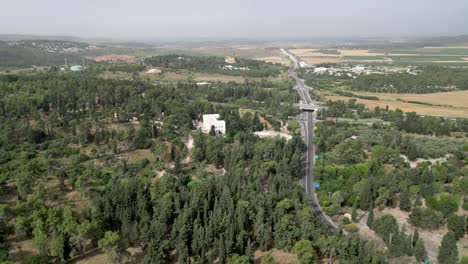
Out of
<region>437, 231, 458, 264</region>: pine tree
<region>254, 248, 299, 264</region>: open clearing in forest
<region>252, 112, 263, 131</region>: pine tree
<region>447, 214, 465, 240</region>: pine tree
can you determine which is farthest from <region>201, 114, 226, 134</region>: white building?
<region>437, 231, 458, 264</region>: pine tree

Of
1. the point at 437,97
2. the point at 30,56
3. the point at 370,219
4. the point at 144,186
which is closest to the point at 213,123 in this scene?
the point at 144,186

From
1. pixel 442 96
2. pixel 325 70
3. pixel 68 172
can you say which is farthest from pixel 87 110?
pixel 325 70

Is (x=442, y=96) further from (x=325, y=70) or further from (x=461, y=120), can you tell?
(x=325, y=70)

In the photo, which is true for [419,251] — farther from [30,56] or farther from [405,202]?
[30,56]

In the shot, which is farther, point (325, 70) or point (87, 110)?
point (325, 70)

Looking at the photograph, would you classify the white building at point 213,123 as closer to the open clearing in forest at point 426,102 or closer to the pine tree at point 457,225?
the pine tree at point 457,225

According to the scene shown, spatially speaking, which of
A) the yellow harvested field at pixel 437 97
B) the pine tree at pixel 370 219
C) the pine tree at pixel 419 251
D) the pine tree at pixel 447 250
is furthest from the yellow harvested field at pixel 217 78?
the pine tree at pixel 447 250
